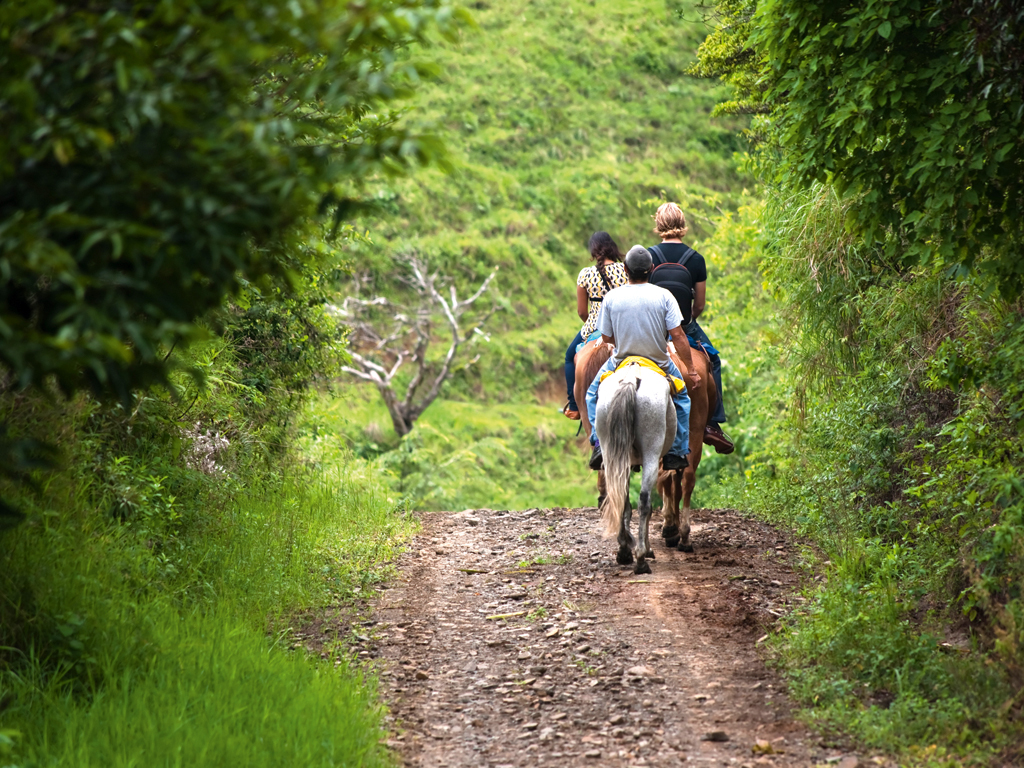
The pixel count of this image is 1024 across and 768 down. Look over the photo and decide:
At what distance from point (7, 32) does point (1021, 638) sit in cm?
494

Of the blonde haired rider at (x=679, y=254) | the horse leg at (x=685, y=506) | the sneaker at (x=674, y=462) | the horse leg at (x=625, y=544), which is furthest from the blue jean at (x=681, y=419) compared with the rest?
the blonde haired rider at (x=679, y=254)

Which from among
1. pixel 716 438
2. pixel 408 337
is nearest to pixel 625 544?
pixel 716 438

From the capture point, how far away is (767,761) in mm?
4652

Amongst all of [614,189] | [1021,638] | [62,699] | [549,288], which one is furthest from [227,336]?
[614,189]

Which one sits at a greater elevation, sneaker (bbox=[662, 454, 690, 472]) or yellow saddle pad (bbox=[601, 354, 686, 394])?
yellow saddle pad (bbox=[601, 354, 686, 394])

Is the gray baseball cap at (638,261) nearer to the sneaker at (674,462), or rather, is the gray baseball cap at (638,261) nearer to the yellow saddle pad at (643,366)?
the yellow saddle pad at (643,366)

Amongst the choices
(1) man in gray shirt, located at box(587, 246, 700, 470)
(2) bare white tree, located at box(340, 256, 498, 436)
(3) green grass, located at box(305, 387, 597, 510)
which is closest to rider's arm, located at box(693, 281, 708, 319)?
(1) man in gray shirt, located at box(587, 246, 700, 470)

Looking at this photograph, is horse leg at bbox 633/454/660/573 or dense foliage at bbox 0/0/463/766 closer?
dense foliage at bbox 0/0/463/766

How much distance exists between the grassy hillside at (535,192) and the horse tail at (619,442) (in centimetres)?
1064

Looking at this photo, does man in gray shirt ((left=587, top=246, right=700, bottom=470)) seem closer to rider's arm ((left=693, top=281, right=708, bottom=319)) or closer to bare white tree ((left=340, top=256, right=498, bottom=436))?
rider's arm ((left=693, top=281, right=708, bottom=319))

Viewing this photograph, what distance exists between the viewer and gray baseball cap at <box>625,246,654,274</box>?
8.05m

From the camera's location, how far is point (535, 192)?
29891 mm

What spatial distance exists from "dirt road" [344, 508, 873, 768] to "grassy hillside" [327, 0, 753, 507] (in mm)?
10513

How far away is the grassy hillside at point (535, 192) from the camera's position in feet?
76.4
